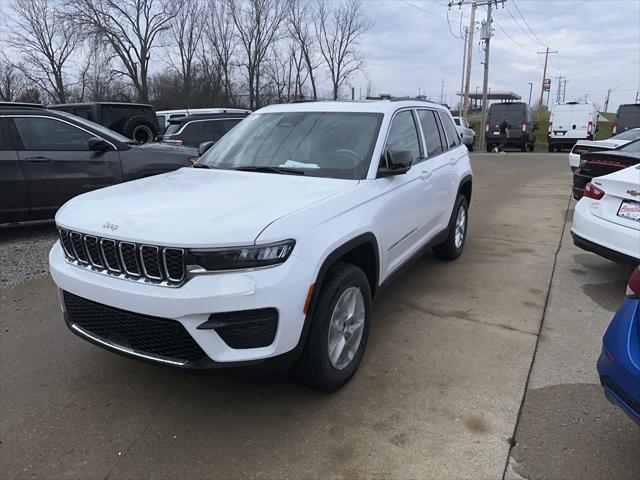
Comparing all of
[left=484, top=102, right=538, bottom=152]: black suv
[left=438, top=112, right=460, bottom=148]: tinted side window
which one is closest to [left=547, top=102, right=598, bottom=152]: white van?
[left=484, top=102, right=538, bottom=152]: black suv

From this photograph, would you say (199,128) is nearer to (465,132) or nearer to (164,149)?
(164,149)

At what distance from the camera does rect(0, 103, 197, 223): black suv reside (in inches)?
241

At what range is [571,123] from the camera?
24625 mm

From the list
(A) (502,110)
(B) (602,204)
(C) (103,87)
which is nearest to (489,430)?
(B) (602,204)

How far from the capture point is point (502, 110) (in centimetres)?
2545

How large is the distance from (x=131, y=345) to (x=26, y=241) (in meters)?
4.68

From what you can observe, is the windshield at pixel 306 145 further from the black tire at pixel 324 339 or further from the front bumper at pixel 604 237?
the front bumper at pixel 604 237

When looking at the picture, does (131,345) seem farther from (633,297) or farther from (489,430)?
(633,297)

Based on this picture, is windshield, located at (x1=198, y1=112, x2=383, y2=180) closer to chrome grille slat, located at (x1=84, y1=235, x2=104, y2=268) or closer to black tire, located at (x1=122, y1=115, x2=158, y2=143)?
chrome grille slat, located at (x1=84, y1=235, x2=104, y2=268)

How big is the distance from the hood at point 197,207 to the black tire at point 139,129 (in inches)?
398

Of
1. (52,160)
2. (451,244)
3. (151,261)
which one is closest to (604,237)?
(451,244)

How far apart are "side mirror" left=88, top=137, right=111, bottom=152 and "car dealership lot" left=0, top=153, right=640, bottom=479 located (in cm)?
255

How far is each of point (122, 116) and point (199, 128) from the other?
2831 mm

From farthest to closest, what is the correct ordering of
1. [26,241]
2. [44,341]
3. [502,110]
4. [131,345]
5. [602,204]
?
1. [502,110]
2. [26,241]
3. [602,204]
4. [44,341]
5. [131,345]
